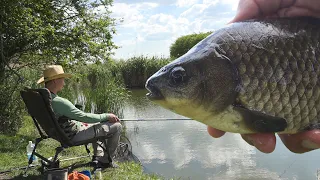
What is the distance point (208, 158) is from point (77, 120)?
383cm

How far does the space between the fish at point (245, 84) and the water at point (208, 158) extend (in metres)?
5.36

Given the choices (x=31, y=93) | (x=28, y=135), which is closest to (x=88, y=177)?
(x=31, y=93)

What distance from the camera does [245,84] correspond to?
1268 mm

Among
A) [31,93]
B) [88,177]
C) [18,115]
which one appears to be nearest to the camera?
[88,177]

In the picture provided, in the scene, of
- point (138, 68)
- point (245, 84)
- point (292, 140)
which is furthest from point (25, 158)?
point (138, 68)

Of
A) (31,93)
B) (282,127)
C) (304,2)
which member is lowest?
(31,93)

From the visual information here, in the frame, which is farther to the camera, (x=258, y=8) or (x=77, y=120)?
(x=77, y=120)

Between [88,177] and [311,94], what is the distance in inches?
134

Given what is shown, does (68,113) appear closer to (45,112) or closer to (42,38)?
(45,112)

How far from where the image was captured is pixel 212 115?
1.30m

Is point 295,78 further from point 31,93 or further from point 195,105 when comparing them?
point 31,93

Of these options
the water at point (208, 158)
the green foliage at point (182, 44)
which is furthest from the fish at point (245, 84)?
the green foliage at point (182, 44)

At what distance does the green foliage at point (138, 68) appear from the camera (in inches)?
722

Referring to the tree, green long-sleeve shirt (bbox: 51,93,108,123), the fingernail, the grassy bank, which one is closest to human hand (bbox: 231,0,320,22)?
the fingernail
